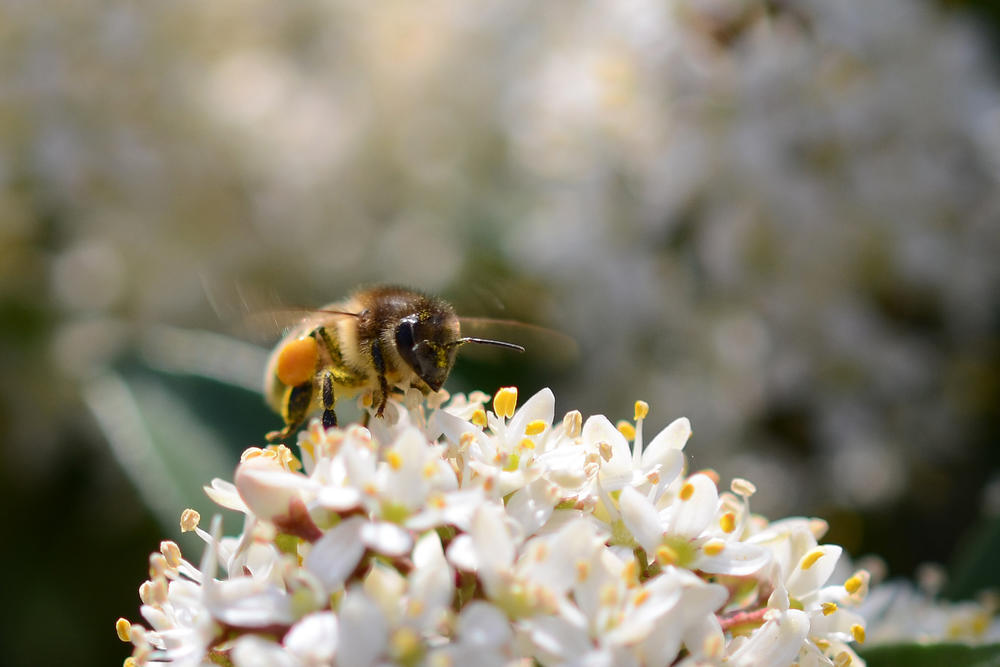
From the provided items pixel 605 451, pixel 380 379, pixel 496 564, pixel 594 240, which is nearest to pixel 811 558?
pixel 605 451

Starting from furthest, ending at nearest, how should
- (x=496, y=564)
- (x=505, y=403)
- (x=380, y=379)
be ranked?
(x=380, y=379)
(x=505, y=403)
(x=496, y=564)

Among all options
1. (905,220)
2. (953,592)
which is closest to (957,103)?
(905,220)

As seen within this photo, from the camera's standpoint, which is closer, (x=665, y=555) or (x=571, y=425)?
(x=665, y=555)

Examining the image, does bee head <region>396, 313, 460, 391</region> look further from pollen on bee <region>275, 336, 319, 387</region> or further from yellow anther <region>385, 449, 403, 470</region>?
yellow anther <region>385, 449, 403, 470</region>

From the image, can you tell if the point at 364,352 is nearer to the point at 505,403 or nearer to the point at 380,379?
the point at 380,379

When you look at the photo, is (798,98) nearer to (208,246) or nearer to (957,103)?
(957,103)
